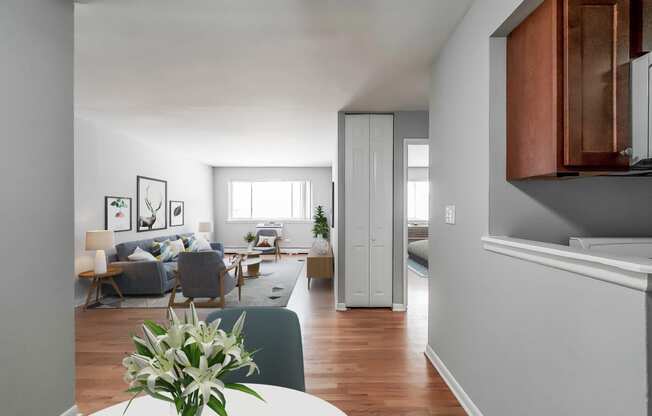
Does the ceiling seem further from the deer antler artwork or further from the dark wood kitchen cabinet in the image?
the deer antler artwork

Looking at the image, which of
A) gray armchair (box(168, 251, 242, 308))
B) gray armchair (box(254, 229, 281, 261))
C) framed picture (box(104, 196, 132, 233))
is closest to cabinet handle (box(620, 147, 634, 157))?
gray armchair (box(168, 251, 242, 308))

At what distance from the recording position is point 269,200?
10.8 metres

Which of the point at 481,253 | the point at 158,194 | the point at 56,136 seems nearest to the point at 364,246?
the point at 481,253

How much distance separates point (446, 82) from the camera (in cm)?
275

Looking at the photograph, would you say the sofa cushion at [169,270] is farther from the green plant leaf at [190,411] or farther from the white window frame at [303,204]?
the green plant leaf at [190,411]

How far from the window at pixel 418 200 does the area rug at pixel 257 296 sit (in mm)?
4996

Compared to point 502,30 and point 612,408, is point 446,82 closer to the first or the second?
point 502,30

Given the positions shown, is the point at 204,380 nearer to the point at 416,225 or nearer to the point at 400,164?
the point at 400,164

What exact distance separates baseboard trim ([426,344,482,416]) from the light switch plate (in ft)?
3.48

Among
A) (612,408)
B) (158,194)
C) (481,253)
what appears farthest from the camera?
(158,194)

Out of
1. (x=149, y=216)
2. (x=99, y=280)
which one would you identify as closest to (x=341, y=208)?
(x=99, y=280)

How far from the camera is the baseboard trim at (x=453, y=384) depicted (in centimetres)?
220

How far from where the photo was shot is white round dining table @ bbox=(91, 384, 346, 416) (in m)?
1.04

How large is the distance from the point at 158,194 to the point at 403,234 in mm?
5080
